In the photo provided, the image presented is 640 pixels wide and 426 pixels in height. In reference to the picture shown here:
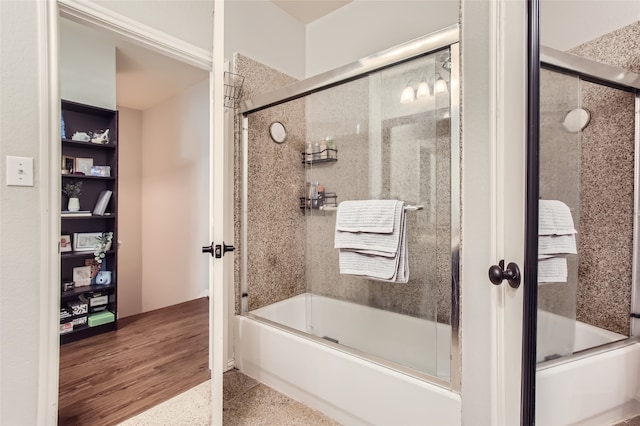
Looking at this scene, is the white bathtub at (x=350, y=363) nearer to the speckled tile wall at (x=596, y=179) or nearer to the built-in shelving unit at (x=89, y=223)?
the speckled tile wall at (x=596, y=179)

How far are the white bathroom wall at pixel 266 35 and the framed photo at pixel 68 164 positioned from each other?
6.60 feet

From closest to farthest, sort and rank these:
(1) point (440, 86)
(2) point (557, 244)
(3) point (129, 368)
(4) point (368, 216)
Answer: (2) point (557, 244) < (1) point (440, 86) < (4) point (368, 216) < (3) point (129, 368)

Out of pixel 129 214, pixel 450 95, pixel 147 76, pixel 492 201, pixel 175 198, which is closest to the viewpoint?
pixel 492 201

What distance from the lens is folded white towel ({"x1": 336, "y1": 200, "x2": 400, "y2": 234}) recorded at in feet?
5.38

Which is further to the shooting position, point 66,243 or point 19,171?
point 66,243

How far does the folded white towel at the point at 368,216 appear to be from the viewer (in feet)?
5.38

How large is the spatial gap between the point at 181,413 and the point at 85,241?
217 centimetres

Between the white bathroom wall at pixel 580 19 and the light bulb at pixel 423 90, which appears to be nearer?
the white bathroom wall at pixel 580 19

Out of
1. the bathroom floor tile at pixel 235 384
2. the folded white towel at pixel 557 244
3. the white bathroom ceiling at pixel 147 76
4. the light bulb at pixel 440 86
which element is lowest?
the bathroom floor tile at pixel 235 384

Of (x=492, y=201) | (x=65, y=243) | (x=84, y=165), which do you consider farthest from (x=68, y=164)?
(x=492, y=201)

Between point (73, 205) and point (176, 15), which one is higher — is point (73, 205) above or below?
below

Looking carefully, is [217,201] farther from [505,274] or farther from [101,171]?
[101,171]

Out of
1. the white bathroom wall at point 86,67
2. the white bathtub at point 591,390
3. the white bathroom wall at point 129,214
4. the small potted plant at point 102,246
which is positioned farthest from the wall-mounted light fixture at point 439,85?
the white bathroom wall at point 129,214

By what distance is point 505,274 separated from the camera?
0.89 meters
